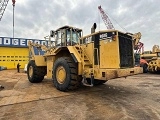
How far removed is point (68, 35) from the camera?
8.50m

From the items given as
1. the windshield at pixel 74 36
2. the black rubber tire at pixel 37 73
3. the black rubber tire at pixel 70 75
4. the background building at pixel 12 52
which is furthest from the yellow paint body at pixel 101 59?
the background building at pixel 12 52

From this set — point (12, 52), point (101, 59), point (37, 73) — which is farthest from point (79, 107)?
point (12, 52)

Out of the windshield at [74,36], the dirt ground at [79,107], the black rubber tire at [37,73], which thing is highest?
the windshield at [74,36]

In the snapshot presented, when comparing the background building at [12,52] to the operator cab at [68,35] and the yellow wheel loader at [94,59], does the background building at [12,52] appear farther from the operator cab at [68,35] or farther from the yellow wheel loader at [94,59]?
the yellow wheel loader at [94,59]

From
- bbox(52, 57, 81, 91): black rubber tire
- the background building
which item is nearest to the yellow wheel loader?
bbox(52, 57, 81, 91): black rubber tire

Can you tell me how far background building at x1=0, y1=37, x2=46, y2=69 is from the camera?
2564 centimetres

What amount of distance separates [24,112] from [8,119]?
0.56 metres

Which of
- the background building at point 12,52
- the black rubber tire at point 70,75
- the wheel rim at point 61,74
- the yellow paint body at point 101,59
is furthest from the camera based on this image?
the background building at point 12,52

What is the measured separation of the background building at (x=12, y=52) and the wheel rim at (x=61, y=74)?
2008 centimetres

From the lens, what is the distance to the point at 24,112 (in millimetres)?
4887

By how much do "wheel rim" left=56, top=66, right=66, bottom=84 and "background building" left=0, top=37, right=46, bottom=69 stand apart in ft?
65.9

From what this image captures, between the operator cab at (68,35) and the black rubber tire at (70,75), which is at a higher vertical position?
the operator cab at (68,35)

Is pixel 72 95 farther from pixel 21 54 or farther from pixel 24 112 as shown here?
pixel 21 54

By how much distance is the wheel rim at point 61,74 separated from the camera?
24.7 ft
